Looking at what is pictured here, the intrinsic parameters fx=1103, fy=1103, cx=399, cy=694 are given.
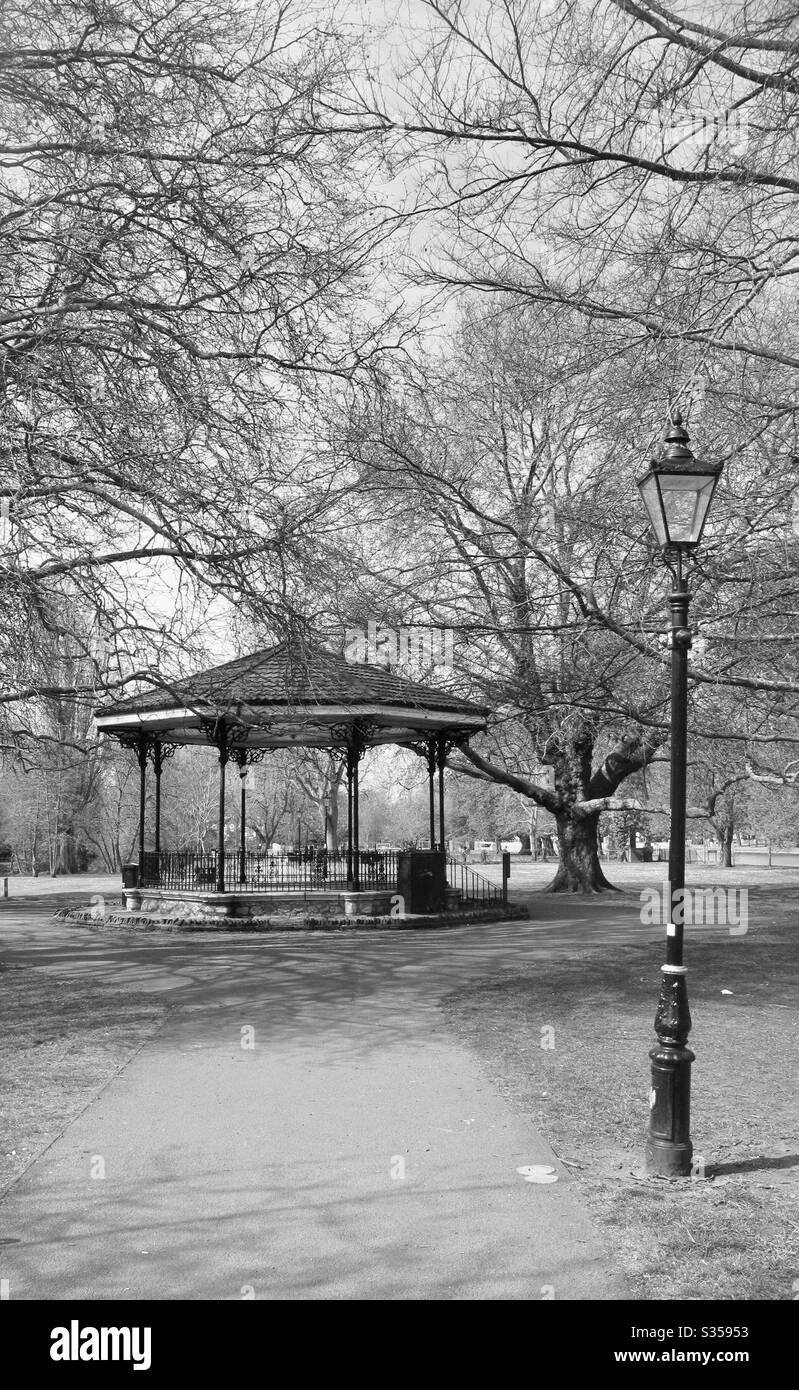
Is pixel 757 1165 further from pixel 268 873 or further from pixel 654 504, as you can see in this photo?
pixel 268 873

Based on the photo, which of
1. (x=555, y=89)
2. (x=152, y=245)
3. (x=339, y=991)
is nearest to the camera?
(x=555, y=89)

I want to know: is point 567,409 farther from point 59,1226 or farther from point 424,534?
point 59,1226

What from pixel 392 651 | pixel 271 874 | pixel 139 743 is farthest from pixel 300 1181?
pixel 139 743

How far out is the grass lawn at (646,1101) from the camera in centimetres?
491

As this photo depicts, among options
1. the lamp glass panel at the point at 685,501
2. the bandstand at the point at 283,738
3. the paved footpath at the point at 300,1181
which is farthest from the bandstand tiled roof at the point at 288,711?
the lamp glass panel at the point at 685,501

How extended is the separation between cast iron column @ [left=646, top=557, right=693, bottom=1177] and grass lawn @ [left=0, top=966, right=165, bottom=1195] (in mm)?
3553

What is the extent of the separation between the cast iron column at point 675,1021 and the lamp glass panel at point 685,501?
26cm

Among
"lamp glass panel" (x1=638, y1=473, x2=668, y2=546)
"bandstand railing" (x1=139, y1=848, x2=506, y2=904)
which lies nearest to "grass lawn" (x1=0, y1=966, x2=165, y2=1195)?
"lamp glass panel" (x1=638, y1=473, x2=668, y2=546)

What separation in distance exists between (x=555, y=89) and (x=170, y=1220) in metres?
7.84

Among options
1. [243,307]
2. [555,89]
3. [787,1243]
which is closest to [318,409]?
[243,307]

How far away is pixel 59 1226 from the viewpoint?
203 inches

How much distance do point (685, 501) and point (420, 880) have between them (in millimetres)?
16530

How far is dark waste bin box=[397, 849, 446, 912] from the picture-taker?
22297mm

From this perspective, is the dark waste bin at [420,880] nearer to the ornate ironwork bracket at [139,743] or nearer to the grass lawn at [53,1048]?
the ornate ironwork bracket at [139,743]
